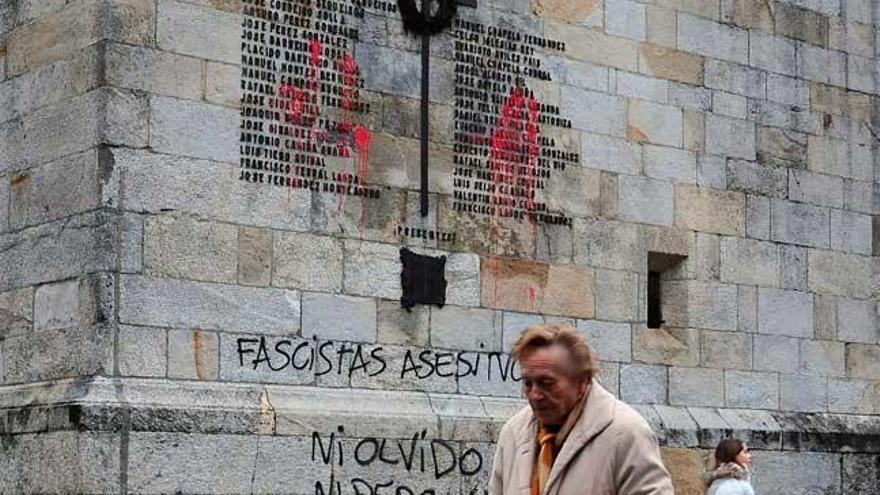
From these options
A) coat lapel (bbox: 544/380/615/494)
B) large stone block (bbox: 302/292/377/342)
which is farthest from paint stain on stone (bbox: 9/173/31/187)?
coat lapel (bbox: 544/380/615/494)

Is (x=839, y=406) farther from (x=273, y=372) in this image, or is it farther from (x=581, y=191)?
(x=273, y=372)

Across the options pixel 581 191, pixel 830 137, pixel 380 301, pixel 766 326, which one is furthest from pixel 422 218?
pixel 830 137

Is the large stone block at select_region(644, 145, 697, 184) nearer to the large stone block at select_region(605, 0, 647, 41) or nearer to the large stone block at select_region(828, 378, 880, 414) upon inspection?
the large stone block at select_region(605, 0, 647, 41)

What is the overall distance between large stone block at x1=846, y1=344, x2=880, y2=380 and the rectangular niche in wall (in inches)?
75.8

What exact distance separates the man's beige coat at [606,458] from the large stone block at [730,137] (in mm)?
7307

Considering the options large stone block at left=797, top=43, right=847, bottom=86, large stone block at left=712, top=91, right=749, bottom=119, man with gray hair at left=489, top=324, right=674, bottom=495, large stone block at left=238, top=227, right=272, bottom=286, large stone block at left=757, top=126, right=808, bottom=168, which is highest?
large stone block at left=797, top=43, right=847, bottom=86

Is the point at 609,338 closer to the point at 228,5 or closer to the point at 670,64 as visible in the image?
the point at 670,64

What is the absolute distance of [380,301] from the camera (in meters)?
11.2

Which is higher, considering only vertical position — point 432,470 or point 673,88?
point 673,88

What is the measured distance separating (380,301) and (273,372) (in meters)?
0.91

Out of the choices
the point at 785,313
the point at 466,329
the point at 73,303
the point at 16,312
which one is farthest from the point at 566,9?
the point at 16,312

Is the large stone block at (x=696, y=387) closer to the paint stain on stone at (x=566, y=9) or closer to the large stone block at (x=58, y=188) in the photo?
the paint stain on stone at (x=566, y=9)

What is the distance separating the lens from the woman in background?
1054cm

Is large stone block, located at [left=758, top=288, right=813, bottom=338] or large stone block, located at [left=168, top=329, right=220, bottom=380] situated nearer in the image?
large stone block, located at [left=168, top=329, right=220, bottom=380]
